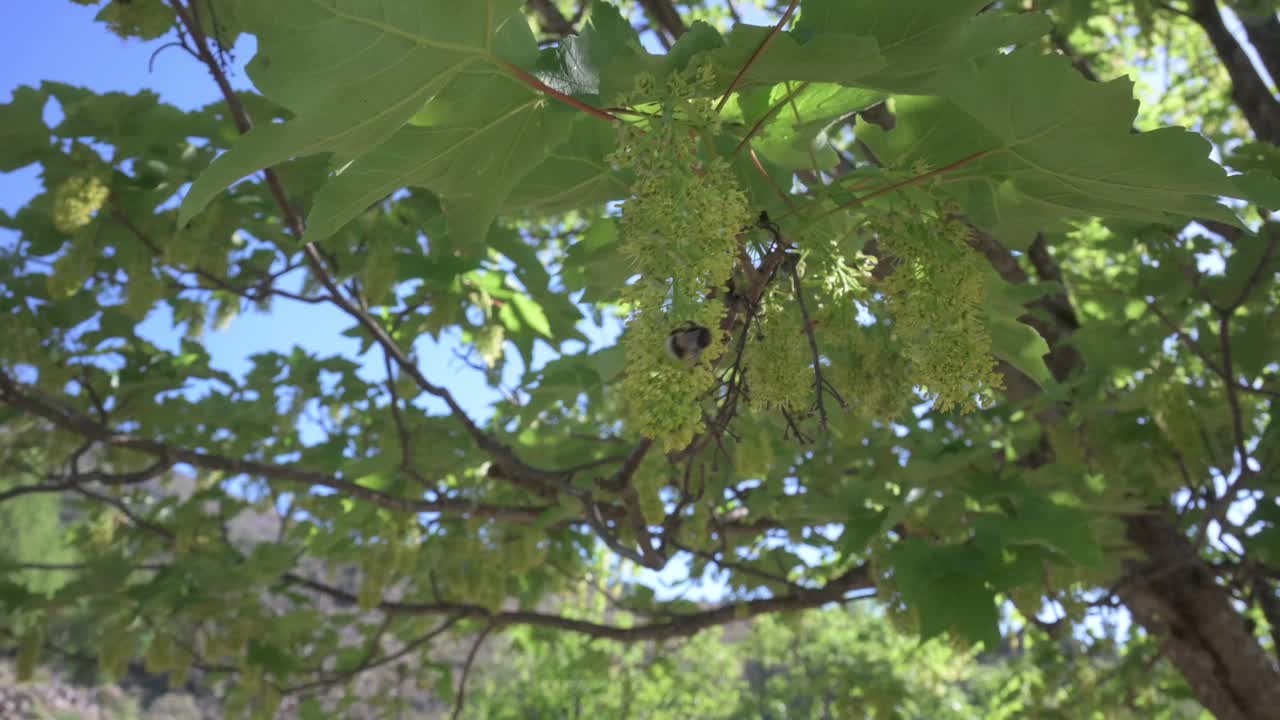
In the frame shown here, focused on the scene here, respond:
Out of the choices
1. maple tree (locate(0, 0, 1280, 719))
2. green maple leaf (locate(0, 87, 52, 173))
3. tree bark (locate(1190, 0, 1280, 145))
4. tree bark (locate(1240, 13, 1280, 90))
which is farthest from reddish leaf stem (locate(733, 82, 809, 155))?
tree bark (locate(1240, 13, 1280, 90))

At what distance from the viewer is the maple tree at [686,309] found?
111 centimetres

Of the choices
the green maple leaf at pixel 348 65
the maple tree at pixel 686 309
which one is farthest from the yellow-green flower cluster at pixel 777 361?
the green maple leaf at pixel 348 65

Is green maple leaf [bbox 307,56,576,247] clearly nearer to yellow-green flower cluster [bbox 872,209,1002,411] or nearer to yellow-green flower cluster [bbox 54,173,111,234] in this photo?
yellow-green flower cluster [bbox 872,209,1002,411]

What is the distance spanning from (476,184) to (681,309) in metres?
0.49

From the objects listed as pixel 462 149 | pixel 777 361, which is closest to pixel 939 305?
pixel 777 361

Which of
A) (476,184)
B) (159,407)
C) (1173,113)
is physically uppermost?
(1173,113)

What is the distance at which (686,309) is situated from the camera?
1.01m

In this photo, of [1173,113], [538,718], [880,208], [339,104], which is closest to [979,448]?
[880,208]

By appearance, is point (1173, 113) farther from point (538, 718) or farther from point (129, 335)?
point (538, 718)

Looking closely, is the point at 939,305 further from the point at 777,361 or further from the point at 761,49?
the point at 761,49

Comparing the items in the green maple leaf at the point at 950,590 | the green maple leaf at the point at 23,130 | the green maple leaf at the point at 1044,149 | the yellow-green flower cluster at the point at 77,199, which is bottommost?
the green maple leaf at the point at 950,590

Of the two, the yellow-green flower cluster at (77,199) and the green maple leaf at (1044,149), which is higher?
the yellow-green flower cluster at (77,199)

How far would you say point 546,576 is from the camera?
5.31m

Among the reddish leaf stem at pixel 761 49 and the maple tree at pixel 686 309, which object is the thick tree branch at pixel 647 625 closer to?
the maple tree at pixel 686 309
